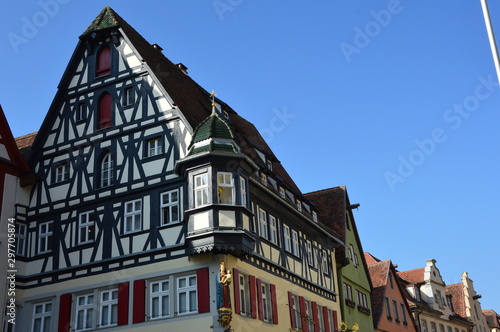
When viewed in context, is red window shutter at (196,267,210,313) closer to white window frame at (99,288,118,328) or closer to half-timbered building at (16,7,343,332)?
half-timbered building at (16,7,343,332)

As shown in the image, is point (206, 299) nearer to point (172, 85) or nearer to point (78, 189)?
point (78, 189)

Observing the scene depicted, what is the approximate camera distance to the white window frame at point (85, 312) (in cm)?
2600

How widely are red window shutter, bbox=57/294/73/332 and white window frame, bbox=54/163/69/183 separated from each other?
506 centimetres

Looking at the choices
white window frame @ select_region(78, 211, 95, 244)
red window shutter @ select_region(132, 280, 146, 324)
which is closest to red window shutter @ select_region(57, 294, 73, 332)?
white window frame @ select_region(78, 211, 95, 244)

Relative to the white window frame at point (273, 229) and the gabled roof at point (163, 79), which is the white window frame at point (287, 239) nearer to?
the white window frame at point (273, 229)

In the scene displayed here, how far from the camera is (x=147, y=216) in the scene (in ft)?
85.9

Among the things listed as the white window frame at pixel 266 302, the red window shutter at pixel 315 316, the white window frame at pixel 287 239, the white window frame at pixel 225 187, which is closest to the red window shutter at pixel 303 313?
the red window shutter at pixel 315 316

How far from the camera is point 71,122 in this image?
29.7 m

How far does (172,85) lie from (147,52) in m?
2.35

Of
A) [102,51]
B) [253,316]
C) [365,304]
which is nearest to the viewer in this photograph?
[253,316]

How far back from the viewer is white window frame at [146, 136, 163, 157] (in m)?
27.2

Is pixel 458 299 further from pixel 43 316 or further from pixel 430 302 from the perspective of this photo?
pixel 43 316

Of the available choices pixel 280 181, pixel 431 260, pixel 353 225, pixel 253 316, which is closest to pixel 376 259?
pixel 431 260

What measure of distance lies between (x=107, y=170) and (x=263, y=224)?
22.2ft
